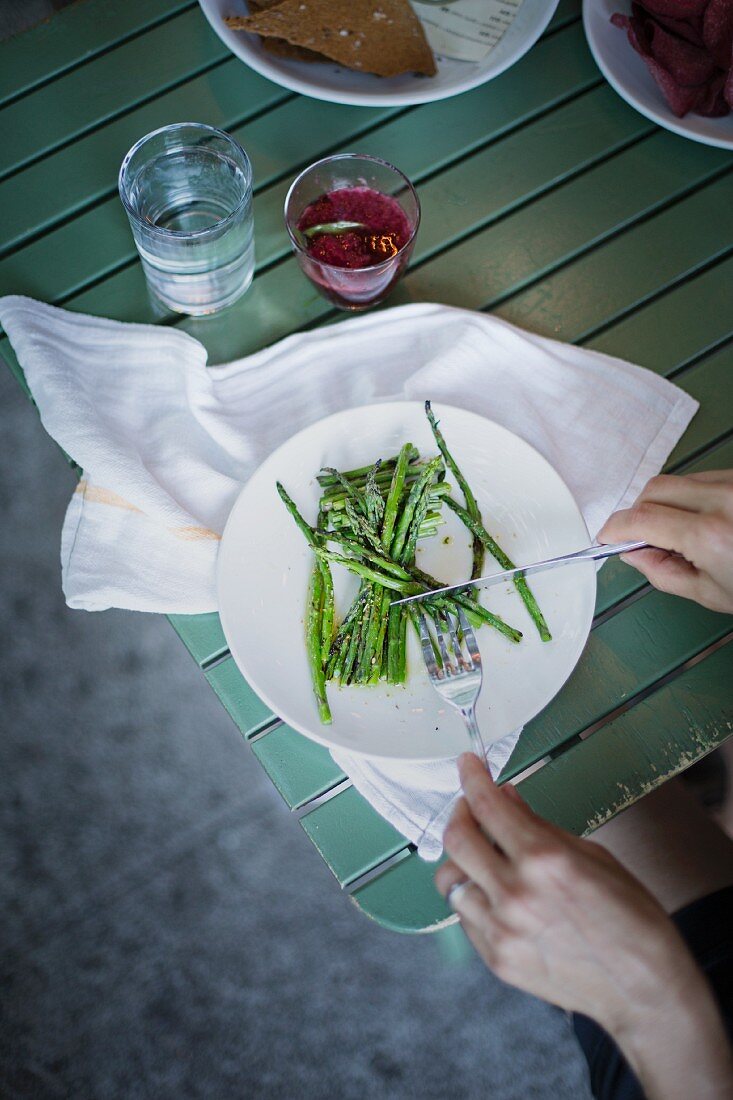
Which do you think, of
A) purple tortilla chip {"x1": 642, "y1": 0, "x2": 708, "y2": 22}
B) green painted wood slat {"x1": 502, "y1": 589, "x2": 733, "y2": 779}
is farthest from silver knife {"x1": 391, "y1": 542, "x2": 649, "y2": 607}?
purple tortilla chip {"x1": 642, "y1": 0, "x2": 708, "y2": 22}

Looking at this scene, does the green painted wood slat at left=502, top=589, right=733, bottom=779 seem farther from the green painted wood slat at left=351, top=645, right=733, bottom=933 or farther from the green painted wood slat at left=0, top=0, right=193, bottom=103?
the green painted wood slat at left=0, top=0, right=193, bottom=103

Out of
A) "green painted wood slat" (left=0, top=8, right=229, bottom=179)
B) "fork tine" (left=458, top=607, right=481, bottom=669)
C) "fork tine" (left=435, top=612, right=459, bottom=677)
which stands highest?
"green painted wood slat" (left=0, top=8, right=229, bottom=179)

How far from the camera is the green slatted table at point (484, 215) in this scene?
4.34ft

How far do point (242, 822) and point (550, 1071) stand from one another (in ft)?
2.78

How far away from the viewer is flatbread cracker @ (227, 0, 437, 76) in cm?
151

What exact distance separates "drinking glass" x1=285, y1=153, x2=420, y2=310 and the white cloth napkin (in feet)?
0.16

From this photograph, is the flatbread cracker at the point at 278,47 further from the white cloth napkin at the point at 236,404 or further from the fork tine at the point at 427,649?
the fork tine at the point at 427,649

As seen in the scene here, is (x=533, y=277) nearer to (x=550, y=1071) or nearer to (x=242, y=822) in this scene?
(x=242, y=822)

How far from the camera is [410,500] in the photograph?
4.14 feet

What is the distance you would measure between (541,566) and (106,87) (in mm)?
1088

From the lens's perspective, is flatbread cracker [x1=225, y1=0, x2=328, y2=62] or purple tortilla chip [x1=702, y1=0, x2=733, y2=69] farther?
flatbread cracker [x1=225, y1=0, x2=328, y2=62]

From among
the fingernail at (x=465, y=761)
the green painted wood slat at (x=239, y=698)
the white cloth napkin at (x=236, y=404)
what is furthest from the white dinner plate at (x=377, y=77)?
the fingernail at (x=465, y=761)

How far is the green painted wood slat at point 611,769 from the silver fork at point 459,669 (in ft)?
0.53

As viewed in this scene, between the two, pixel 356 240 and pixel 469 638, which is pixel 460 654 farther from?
pixel 356 240
